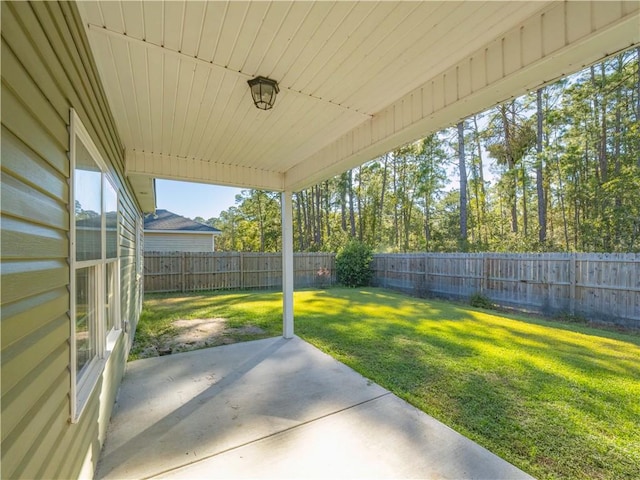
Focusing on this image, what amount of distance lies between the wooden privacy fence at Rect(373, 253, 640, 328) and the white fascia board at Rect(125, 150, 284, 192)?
6.52m

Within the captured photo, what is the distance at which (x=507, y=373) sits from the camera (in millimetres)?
3645

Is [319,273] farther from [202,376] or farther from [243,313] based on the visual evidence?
[202,376]

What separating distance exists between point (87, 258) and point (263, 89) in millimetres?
1660

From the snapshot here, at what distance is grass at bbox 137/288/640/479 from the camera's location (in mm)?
2320

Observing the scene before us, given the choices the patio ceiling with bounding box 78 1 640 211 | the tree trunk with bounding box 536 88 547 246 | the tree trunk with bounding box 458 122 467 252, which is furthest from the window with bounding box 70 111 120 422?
the tree trunk with bounding box 536 88 547 246

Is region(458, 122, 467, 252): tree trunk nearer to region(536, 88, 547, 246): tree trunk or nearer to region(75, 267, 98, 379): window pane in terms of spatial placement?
region(536, 88, 547, 246): tree trunk

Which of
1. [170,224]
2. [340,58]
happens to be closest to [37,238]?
[340,58]

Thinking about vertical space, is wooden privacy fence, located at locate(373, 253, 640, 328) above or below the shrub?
above

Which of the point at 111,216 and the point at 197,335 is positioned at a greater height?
the point at 111,216

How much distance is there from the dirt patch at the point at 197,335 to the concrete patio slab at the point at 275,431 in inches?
31.6

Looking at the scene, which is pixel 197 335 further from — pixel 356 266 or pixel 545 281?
pixel 356 266

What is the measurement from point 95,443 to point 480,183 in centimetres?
1993

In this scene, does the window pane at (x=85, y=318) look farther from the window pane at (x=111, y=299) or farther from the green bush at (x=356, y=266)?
the green bush at (x=356, y=266)

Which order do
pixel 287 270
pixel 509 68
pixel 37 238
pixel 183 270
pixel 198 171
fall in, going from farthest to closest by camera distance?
pixel 183 270
pixel 287 270
pixel 198 171
pixel 509 68
pixel 37 238
